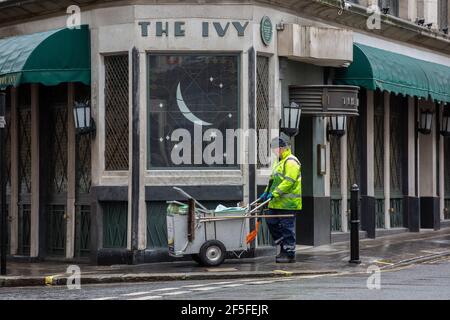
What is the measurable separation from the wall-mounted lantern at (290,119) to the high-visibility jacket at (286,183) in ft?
6.48

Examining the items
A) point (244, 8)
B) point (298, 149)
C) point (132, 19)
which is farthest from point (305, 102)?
point (132, 19)

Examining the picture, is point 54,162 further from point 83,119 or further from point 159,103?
point 159,103

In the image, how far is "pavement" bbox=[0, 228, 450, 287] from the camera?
51.6ft

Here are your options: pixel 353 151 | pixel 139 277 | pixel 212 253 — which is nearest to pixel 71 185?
pixel 212 253

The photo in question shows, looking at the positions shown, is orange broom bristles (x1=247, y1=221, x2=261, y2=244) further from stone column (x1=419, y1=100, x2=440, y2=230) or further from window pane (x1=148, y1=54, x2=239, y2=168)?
stone column (x1=419, y1=100, x2=440, y2=230)

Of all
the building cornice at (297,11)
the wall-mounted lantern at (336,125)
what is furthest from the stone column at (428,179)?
the wall-mounted lantern at (336,125)

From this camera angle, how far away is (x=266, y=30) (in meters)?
18.5

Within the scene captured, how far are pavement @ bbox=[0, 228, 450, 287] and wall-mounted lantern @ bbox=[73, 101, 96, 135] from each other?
237 cm

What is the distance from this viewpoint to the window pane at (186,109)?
18.1m

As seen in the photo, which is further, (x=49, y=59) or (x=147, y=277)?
(x=49, y=59)

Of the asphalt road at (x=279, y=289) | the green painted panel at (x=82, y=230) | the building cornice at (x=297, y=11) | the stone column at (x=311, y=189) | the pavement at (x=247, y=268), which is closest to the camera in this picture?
the asphalt road at (x=279, y=289)

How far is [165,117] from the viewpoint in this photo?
713 inches

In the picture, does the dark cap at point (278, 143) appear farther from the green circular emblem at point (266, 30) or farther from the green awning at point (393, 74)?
the green awning at point (393, 74)

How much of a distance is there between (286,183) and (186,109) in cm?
244
